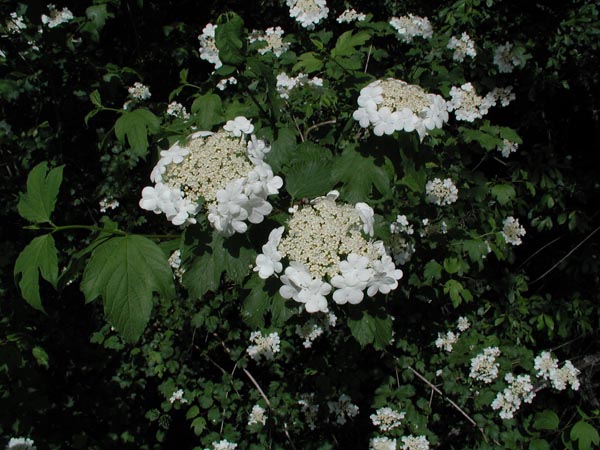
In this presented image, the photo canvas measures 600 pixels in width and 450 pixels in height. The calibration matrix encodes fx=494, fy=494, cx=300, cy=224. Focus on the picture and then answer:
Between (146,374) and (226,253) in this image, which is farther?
(146,374)

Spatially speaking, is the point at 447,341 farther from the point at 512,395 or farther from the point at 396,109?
the point at 396,109

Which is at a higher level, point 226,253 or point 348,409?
point 226,253

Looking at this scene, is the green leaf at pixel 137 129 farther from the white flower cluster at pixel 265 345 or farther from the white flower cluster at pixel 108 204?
the white flower cluster at pixel 108 204

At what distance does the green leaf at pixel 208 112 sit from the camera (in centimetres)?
182

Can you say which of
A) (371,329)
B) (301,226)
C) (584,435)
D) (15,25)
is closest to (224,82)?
(301,226)

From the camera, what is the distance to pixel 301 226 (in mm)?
1471

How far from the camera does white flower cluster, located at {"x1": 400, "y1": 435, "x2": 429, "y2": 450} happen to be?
→ 2.75 meters

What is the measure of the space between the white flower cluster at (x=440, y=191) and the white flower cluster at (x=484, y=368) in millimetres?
993

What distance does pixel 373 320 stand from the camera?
1.54 m

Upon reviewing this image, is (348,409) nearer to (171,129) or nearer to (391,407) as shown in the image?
(391,407)

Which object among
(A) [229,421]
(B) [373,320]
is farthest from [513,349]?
(B) [373,320]

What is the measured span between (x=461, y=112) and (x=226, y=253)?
2.12m

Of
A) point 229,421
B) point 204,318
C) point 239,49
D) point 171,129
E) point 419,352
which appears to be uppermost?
point 239,49

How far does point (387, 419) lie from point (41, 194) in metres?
2.20
